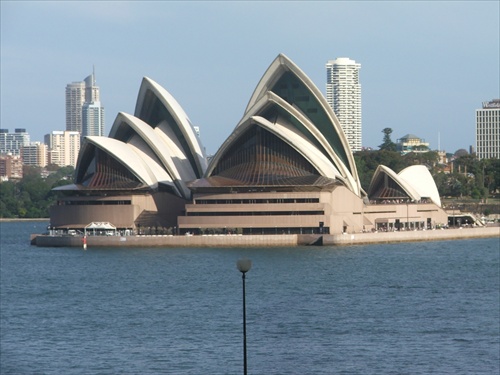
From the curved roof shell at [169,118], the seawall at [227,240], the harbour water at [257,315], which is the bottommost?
the harbour water at [257,315]

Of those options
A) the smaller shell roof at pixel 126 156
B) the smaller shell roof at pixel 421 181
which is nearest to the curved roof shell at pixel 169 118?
the smaller shell roof at pixel 126 156

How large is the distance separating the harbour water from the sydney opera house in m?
11.0

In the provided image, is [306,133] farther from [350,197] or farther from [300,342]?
[300,342]

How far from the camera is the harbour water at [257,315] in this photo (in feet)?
106

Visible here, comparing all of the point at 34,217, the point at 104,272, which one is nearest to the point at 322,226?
the point at 104,272

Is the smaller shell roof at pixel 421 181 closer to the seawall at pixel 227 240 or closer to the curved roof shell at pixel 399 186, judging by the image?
the curved roof shell at pixel 399 186

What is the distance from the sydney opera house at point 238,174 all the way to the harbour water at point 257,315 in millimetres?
10956

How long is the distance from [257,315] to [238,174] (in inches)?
1602

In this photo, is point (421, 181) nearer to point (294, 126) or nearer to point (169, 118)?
point (294, 126)

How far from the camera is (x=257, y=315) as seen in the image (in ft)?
133

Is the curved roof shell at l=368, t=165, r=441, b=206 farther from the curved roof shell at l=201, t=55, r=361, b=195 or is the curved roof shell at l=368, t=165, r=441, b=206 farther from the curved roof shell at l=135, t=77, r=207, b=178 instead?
the curved roof shell at l=135, t=77, r=207, b=178

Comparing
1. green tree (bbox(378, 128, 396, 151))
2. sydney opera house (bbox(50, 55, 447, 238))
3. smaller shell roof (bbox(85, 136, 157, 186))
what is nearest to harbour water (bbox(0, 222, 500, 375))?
sydney opera house (bbox(50, 55, 447, 238))

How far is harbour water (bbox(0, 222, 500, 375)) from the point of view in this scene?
32.3 m

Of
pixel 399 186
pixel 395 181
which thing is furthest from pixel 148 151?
pixel 399 186
